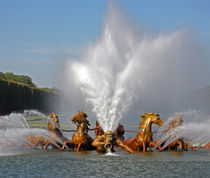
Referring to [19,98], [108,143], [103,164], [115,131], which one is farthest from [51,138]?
[19,98]

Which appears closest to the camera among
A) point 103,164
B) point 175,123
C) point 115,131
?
point 103,164

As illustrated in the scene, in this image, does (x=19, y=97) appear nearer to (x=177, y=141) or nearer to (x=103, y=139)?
(x=177, y=141)

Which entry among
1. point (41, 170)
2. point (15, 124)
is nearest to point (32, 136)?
point (15, 124)

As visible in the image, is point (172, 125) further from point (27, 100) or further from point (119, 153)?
point (27, 100)

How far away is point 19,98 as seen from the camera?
7269 cm

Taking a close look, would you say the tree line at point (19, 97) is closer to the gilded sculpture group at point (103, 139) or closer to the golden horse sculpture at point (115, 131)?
the golden horse sculpture at point (115, 131)

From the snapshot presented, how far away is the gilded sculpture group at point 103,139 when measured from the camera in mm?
18297

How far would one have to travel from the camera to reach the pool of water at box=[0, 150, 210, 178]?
14242 mm

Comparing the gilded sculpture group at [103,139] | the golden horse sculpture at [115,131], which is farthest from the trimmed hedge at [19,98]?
the gilded sculpture group at [103,139]

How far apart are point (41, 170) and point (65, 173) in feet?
3.13

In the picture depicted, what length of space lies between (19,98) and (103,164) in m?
58.5

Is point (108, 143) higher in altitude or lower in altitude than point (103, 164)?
higher

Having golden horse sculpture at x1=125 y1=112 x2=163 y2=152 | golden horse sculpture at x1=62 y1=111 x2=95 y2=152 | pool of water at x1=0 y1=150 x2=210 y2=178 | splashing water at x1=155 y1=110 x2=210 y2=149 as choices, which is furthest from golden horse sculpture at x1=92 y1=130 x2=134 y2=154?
splashing water at x1=155 y1=110 x2=210 y2=149

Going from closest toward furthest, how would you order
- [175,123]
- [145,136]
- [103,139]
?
1. [103,139]
2. [145,136]
3. [175,123]
